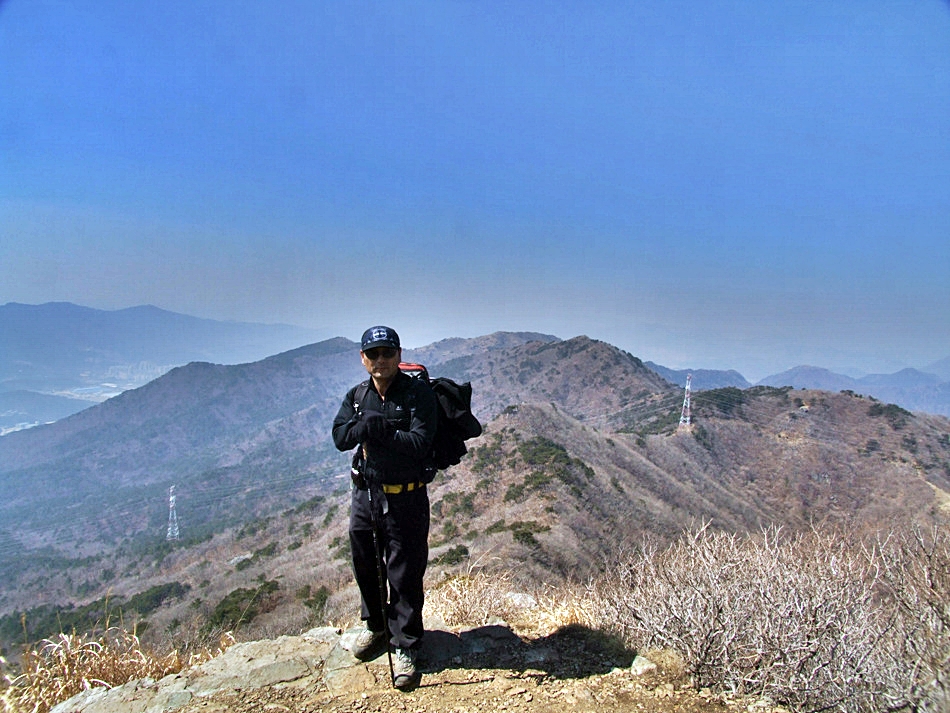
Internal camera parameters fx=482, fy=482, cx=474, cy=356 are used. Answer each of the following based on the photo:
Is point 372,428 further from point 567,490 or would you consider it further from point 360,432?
point 567,490

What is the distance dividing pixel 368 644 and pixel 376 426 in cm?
190

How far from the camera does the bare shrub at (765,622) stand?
3074 millimetres

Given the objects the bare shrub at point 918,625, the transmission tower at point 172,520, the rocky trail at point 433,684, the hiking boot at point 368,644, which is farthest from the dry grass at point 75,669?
the transmission tower at point 172,520

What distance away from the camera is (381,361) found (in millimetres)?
3838

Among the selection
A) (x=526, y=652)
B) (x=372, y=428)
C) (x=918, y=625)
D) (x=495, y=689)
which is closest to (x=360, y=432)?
(x=372, y=428)

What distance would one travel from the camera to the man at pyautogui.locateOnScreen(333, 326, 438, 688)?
12.2ft

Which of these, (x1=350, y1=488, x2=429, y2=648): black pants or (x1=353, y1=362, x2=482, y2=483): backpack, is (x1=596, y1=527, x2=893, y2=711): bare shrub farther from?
(x1=353, y1=362, x2=482, y2=483): backpack

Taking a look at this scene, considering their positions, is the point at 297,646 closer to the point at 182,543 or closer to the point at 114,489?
the point at 182,543

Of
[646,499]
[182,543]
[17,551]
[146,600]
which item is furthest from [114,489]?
[646,499]

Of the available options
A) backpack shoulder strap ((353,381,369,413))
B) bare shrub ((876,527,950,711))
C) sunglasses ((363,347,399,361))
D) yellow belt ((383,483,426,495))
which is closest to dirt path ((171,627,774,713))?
bare shrub ((876,527,950,711))

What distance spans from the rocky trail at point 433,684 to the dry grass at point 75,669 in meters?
0.23

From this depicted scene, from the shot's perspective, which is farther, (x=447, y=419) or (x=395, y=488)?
(x=447, y=419)

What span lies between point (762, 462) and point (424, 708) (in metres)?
73.4

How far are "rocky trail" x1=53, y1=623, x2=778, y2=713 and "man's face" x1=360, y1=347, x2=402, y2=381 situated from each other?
230 cm
